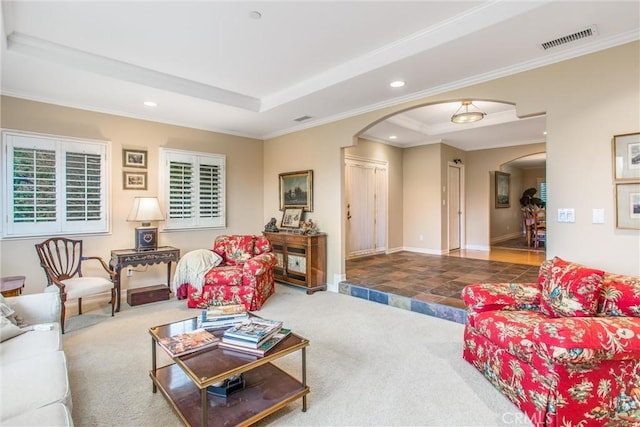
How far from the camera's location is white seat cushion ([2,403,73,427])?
1.25 metres

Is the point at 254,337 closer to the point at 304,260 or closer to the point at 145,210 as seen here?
the point at 304,260

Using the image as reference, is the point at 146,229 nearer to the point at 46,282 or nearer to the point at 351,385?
the point at 46,282

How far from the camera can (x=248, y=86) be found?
4.07m

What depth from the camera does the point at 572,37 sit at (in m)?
2.60

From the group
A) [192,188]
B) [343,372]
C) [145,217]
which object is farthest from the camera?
[192,188]

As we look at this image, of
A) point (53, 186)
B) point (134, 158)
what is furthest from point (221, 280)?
point (53, 186)

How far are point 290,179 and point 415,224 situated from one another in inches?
140

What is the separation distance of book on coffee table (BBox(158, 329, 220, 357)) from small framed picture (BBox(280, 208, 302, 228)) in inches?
131

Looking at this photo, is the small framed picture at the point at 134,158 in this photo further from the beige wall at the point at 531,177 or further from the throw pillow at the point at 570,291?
the beige wall at the point at 531,177

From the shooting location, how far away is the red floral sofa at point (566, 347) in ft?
5.41

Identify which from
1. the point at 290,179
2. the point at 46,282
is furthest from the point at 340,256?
the point at 46,282

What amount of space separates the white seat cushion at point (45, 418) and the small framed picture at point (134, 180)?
149 inches

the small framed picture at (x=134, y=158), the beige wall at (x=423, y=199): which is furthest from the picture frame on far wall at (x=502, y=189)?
the small framed picture at (x=134, y=158)

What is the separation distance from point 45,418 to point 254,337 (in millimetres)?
975
